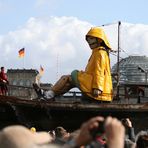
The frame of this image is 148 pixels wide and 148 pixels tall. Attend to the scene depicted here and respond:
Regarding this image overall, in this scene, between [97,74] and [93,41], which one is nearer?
[97,74]

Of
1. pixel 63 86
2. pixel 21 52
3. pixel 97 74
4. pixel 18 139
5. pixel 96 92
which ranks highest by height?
pixel 21 52

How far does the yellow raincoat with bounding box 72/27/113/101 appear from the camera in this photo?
1456 cm

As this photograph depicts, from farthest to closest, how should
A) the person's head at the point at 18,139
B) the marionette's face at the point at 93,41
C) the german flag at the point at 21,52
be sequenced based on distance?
the german flag at the point at 21,52 < the marionette's face at the point at 93,41 < the person's head at the point at 18,139

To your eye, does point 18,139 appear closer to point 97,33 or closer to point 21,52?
point 97,33

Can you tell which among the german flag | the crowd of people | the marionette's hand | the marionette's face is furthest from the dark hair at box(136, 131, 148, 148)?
the german flag

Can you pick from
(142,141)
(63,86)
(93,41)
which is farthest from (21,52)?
(142,141)

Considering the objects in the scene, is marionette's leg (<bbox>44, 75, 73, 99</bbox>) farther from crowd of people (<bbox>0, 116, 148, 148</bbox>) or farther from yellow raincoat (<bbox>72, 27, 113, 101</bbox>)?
crowd of people (<bbox>0, 116, 148, 148</bbox>)

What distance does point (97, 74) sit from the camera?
14586mm

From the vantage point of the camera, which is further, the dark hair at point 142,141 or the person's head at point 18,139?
the dark hair at point 142,141

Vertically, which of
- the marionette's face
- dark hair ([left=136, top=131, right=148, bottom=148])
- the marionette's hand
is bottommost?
dark hair ([left=136, top=131, right=148, bottom=148])

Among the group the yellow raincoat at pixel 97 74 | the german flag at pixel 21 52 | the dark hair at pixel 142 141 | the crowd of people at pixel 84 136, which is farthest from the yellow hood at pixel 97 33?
the german flag at pixel 21 52

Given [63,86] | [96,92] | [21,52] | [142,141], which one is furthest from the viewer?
[21,52]

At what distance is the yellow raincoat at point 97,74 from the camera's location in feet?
47.8

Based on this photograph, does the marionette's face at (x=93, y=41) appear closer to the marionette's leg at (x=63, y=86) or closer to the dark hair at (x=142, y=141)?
the marionette's leg at (x=63, y=86)
